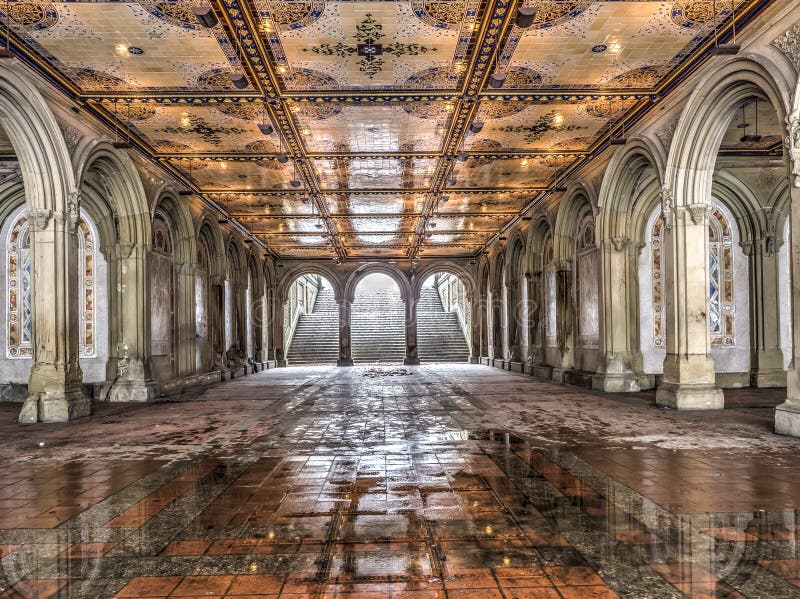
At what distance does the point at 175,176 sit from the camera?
1425 cm

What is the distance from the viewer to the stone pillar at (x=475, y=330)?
90.5ft

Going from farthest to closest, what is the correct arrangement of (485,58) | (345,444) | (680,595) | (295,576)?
(485,58), (345,444), (295,576), (680,595)

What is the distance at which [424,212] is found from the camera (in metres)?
18.7

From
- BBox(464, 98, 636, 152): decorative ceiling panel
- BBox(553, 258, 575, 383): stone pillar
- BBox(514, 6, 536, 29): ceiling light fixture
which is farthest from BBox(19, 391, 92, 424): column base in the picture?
BBox(553, 258, 575, 383): stone pillar

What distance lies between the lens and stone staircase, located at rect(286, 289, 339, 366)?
1137 inches

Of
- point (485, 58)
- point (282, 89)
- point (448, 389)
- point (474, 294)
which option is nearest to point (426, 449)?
point (485, 58)

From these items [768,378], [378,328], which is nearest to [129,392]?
[768,378]

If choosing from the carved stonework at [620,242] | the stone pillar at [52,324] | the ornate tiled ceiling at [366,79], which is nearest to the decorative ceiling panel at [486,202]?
the ornate tiled ceiling at [366,79]

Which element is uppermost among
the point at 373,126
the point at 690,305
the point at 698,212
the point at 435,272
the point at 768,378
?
the point at 373,126

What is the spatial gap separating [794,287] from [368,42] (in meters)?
6.06

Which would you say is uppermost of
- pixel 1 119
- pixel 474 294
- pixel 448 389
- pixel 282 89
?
pixel 282 89

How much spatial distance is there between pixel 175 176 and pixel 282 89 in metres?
5.98

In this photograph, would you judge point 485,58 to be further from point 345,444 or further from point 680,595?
point 680,595

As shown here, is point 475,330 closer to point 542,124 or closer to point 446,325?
point 446,325
